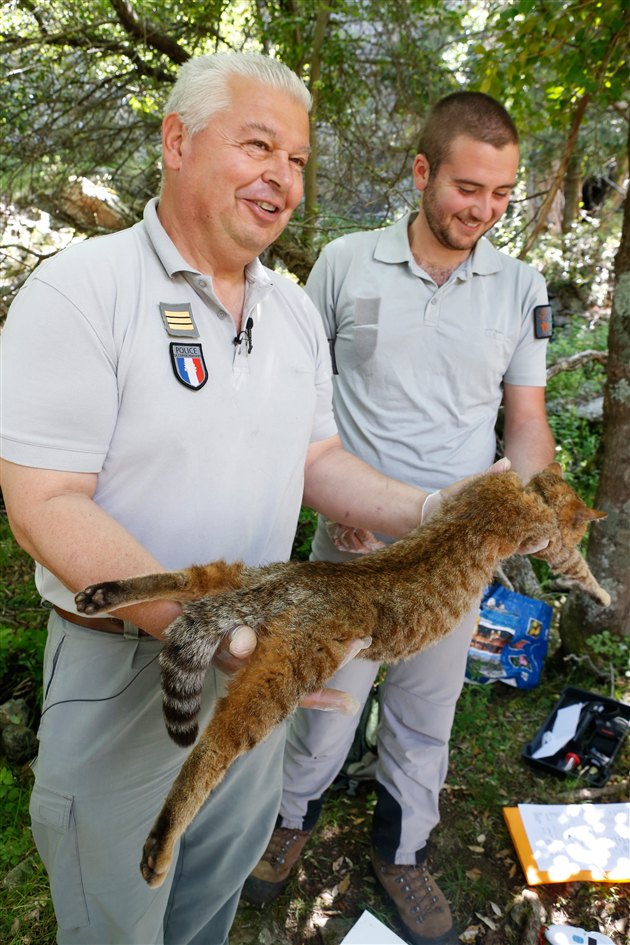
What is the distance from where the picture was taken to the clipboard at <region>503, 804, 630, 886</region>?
10.8ft

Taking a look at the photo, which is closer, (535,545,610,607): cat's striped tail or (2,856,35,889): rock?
(535,545,610,607): cat's striped tail

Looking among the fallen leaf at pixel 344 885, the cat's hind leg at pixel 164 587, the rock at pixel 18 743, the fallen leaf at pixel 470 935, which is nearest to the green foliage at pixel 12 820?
the rock at pixel 18 743

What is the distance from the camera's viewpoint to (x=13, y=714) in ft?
13.6

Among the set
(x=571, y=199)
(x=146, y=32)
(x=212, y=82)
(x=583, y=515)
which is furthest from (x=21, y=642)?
(x=571, y=199)

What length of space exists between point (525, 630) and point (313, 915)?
91.2 inches

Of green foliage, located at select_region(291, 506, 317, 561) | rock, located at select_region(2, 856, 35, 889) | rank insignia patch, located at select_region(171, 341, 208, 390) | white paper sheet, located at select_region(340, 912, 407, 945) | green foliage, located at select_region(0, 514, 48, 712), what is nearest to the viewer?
rank insignia patch, located at select_region(171, 341, 208, 390)

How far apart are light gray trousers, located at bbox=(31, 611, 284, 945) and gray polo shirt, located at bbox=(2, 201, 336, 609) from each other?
258 mm

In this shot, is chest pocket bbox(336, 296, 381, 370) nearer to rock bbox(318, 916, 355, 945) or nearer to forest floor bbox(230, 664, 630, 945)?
forest floor bbox(230, 664, 630, 945)

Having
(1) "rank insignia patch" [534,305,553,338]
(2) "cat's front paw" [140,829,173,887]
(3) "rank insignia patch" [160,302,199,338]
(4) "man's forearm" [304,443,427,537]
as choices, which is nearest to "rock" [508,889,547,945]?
(4) "man's forearm" [304,443,427,537]

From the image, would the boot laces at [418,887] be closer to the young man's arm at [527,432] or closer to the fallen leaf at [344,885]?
the fallen leaf at [344,885]

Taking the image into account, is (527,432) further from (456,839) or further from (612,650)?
(456,839)

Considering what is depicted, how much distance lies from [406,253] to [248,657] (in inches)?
93.5

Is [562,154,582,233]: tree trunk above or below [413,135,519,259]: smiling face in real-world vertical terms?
above

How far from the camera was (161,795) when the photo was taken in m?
2.27
